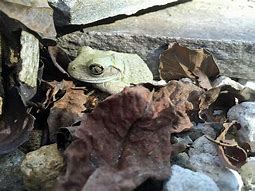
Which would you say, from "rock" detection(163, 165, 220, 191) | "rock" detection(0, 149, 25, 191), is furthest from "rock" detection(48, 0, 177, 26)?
"rock" detection(163, 165, 220, 191)

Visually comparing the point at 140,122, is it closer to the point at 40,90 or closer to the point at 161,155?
the point at 161,155

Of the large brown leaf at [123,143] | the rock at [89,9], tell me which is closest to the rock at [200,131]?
the large brown leaf at [123,143]

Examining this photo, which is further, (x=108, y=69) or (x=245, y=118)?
(x=108, y=69)

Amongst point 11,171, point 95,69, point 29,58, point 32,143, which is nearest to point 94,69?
point 95,69

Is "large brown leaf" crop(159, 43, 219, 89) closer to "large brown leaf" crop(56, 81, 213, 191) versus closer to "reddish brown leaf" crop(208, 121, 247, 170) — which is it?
"reddish brown leaf" crop(208, 121, 247, 170)

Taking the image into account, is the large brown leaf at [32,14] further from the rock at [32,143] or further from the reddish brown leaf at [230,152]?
the reddish brown leaf at [230,152]

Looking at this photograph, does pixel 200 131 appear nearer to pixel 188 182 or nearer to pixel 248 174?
pixel 248 174
